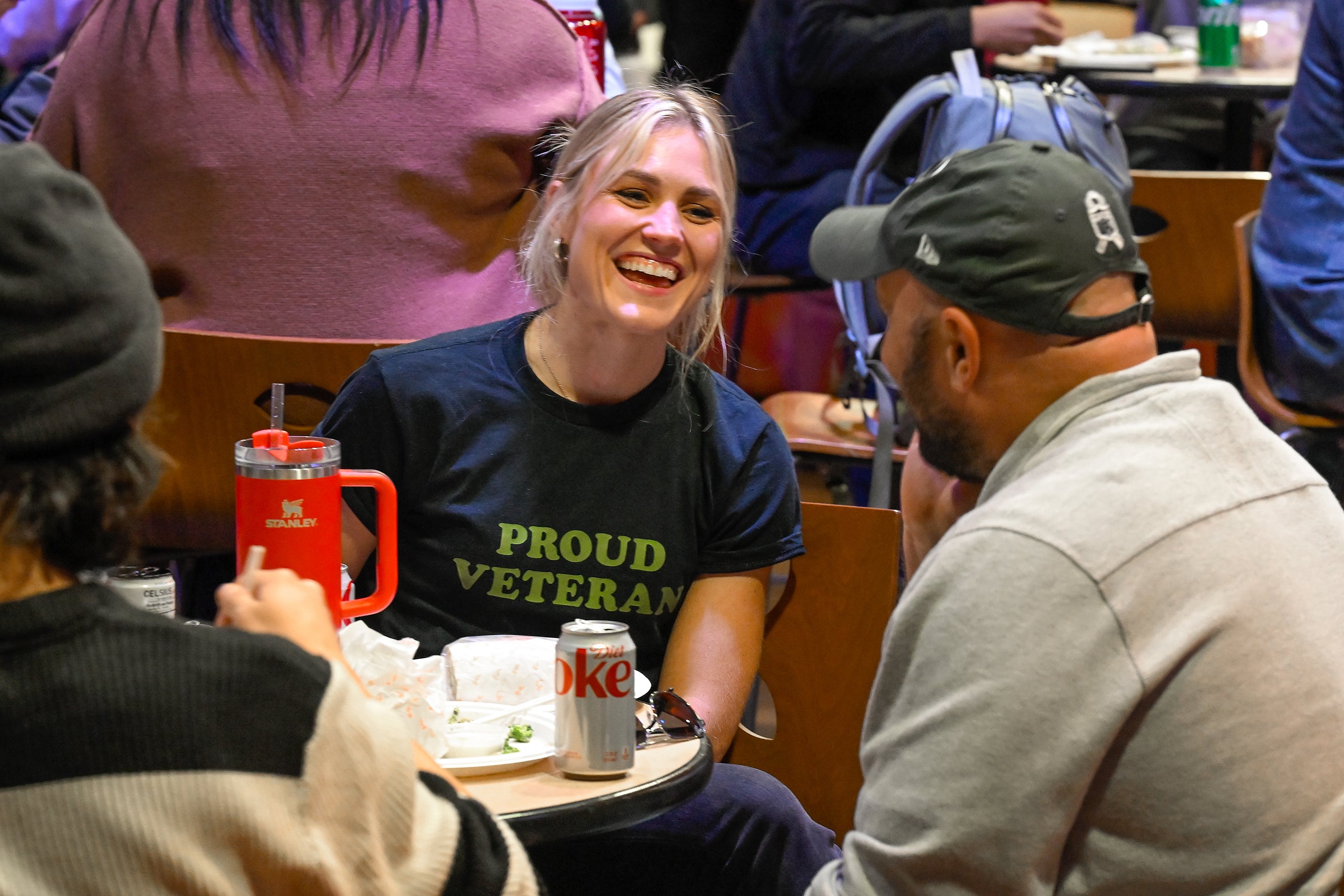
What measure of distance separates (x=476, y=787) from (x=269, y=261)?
1325mm

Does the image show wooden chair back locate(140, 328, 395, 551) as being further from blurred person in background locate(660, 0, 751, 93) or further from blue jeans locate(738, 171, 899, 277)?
blurred person in background locate(660, 0, 751, 93)

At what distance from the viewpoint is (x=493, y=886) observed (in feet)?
3.62

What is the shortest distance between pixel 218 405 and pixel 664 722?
3.50 feet

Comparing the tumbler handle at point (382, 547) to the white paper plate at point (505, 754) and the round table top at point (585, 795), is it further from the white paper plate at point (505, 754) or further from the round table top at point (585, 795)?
the round table top at point (585, 795)

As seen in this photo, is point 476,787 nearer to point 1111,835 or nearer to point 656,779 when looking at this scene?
point 656,779

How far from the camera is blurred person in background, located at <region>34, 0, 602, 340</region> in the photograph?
7.85 ft

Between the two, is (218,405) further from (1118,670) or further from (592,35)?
(1118,670)

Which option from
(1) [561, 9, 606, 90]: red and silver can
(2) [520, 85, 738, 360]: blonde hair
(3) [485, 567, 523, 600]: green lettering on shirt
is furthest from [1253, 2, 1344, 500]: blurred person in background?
(3) [485, 567, 523, 600]: green lettering on shirt

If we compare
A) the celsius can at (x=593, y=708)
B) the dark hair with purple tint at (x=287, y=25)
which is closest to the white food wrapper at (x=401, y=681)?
the celsius can at (x=593, y=708)

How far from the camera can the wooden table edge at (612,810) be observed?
134 cm

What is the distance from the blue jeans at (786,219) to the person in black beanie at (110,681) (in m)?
3.24

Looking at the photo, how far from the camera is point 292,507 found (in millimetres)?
1529

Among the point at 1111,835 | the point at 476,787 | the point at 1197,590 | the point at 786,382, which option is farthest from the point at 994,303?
the point at 786,382

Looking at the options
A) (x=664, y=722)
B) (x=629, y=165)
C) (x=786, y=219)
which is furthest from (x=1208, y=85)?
(x=664, y=722)
